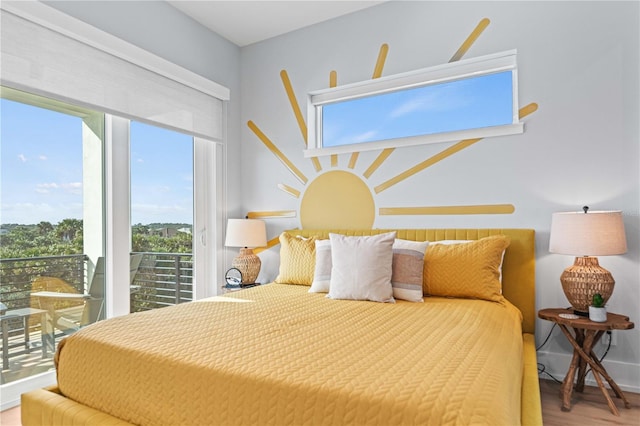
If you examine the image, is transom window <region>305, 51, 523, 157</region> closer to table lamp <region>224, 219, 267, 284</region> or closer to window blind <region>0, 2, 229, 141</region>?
table lamp <region>224, 219, 267, 284</region>

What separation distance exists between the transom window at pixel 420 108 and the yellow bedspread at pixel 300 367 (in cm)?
147

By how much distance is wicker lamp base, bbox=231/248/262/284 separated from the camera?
3332mm

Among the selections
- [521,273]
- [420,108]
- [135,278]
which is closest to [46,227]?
[135,278]

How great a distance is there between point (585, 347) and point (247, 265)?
2.41 metres

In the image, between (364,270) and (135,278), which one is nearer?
(364,270)

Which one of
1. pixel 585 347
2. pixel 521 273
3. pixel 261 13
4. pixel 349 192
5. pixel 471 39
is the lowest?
pixel 585 347

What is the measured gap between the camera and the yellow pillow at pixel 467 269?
2311mm

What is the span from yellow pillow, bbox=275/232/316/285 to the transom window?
2.79 ft

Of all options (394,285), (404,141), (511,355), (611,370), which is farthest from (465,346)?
(404,141)

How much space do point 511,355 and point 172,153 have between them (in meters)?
2.81

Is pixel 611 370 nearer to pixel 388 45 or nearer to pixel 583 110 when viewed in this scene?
pixel 583 110

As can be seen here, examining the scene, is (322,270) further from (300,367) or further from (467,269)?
(300,367)

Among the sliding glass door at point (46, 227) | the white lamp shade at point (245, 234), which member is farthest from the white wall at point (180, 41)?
the sliding glass door at point (46, 227)

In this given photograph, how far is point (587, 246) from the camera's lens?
6.91ft
